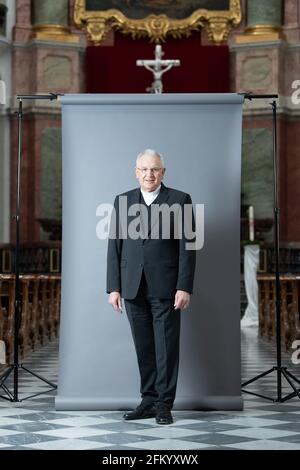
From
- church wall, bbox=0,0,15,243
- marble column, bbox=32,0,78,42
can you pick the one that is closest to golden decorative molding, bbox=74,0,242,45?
marble column, bbox=32,0,78,42

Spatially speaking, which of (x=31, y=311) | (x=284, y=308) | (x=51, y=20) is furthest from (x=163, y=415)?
(x=51, y=20)

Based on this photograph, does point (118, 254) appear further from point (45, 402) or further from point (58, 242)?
point (58, 242)

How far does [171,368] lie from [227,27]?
49.1 ft

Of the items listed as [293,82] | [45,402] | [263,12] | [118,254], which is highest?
[263,12]

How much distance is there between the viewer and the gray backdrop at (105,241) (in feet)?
22.0

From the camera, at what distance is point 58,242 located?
19.1 metres

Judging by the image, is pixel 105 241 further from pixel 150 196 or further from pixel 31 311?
pixel 31 311

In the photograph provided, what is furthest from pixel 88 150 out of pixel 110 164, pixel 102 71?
pixel 102 71

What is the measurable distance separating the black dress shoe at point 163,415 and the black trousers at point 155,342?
0.04 meters

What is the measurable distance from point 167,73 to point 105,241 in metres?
13.8

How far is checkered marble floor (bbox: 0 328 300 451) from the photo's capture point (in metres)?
5.28

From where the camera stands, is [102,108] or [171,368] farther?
[102,108]

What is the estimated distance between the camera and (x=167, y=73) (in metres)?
20.2

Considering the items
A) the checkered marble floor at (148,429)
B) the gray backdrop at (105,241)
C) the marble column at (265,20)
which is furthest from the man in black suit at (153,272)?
the marble column at (265,20)
